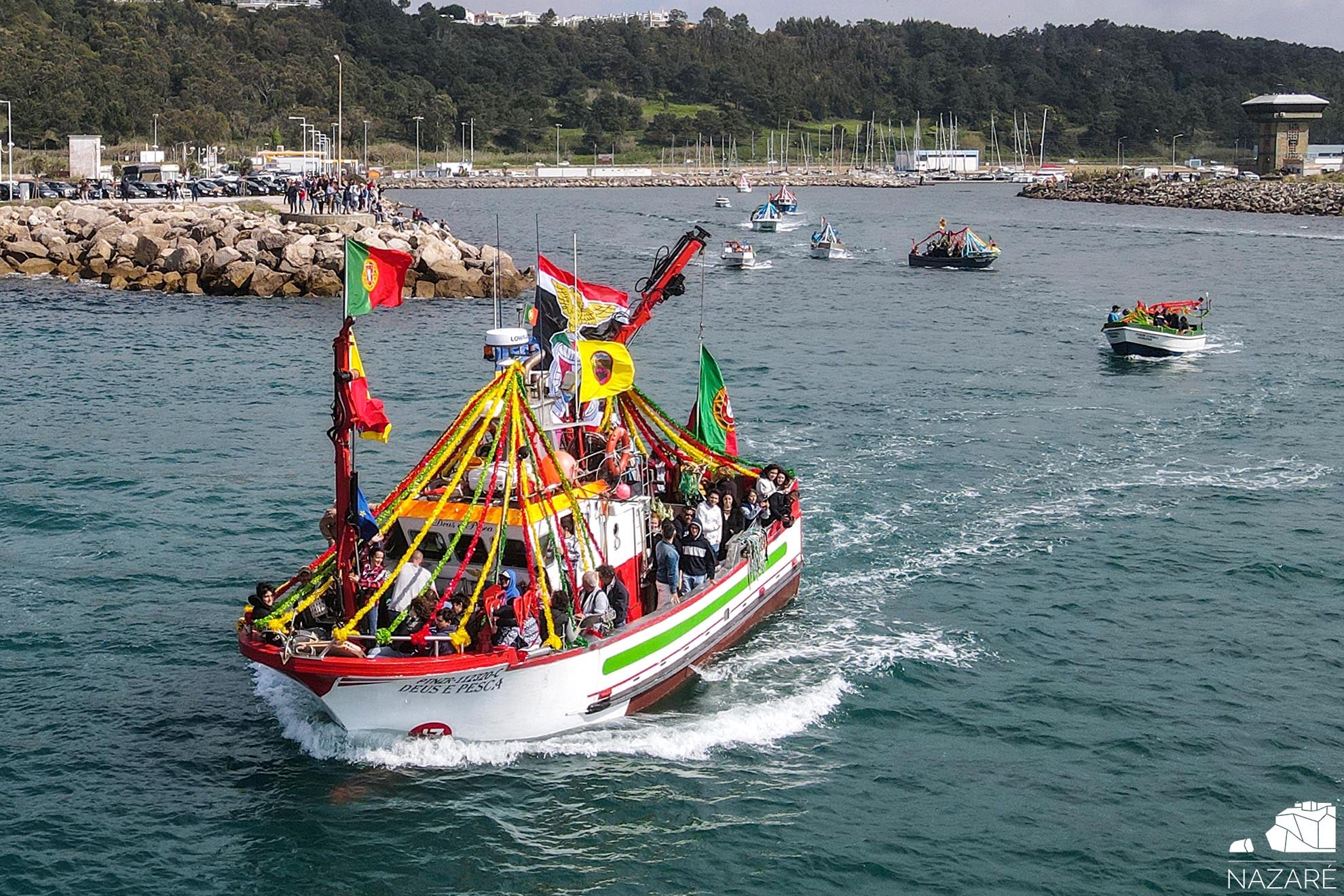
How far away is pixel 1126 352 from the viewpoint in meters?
52.7

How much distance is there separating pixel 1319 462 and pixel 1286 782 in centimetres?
1971

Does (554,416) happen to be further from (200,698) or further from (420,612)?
(200,698)

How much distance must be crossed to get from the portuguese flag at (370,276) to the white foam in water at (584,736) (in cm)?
589

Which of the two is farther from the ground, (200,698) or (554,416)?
(554,416)

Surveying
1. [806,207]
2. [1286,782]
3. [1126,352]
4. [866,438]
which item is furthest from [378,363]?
[806,207]

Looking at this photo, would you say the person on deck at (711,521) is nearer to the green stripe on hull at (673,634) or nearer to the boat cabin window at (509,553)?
the green stripe on hull at (673,634)

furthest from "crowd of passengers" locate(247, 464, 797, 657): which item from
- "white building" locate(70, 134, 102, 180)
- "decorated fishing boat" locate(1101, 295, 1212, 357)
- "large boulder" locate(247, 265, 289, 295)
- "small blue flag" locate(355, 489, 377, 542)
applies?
"white building" locate(70, 134, 102, 180)

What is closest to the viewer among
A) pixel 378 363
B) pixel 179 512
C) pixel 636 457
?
pixel 636 457

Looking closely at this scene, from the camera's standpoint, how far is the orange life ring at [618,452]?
23.4m

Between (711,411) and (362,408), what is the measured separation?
9.72m

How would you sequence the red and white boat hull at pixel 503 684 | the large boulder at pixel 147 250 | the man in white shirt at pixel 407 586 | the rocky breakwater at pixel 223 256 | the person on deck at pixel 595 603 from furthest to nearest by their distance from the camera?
the large boulder at pixel 147 250, the rocky breakwater at pixel 223 256, the person on deck at pixel 595 603, the man in white shirt at pixel 407 586, the red and white boat hull at pixel 503 684

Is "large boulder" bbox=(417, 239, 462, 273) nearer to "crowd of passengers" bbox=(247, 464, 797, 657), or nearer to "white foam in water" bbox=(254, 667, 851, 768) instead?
"white foam in water" bbox=(254, 667, 851, 768)

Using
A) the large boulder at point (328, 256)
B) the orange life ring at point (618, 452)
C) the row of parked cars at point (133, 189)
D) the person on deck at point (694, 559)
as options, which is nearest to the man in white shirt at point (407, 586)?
the orange life ring at point (618, 452)

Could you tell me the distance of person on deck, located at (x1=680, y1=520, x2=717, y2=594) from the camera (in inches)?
909
